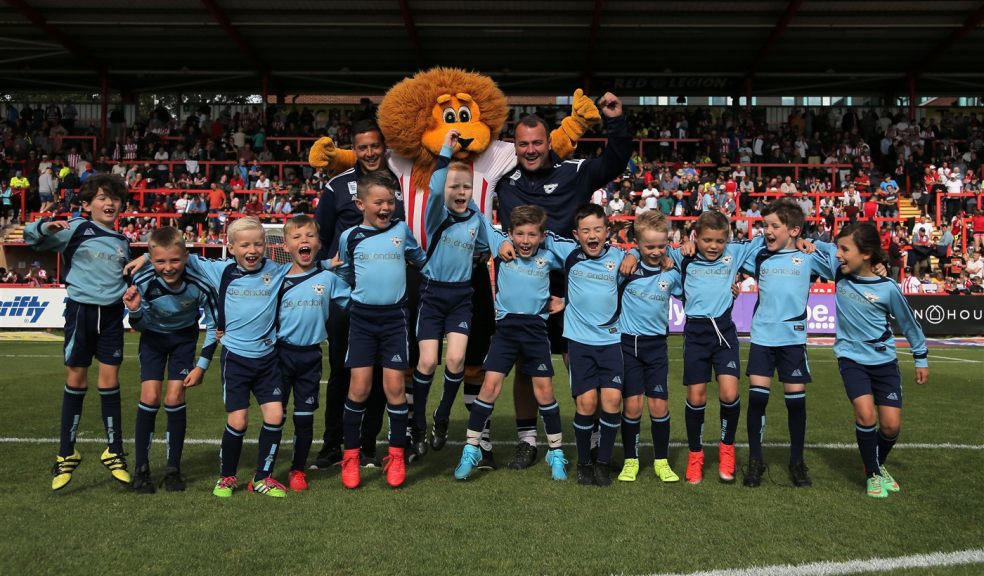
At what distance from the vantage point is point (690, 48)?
92.4ft

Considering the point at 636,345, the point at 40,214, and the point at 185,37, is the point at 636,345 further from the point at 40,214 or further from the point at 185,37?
the point at 185,37

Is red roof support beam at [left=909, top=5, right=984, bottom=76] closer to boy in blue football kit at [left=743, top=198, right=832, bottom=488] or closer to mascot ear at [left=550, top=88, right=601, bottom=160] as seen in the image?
mascot ear at [left=550, top=88, right=601, bottom=160]

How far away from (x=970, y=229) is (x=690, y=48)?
10125 mm

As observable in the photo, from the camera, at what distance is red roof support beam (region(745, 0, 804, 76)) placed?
961 inches

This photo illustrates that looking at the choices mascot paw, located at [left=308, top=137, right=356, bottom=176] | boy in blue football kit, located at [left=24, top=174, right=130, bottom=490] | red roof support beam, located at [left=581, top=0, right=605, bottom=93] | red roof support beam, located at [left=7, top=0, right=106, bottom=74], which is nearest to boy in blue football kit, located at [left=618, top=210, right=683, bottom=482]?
mascot paw, located at [left=308, top=137, right=356, bottom=176]

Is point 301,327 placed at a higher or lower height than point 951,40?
lower

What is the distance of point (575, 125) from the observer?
6438mm

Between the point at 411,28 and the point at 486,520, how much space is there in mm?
23235

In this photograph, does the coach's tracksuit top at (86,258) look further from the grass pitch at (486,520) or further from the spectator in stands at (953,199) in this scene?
the spectator in stands at (953,199)

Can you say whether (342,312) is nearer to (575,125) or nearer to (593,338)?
(593,338)

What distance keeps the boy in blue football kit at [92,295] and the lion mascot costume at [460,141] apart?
154 centimetres

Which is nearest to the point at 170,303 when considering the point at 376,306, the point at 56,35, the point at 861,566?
the point at 376,306

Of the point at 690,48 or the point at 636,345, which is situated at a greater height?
the point at 690,48

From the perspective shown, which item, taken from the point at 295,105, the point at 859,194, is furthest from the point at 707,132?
the point at 295,105
